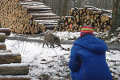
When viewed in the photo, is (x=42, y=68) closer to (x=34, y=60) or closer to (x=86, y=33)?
(x=34, y=60)

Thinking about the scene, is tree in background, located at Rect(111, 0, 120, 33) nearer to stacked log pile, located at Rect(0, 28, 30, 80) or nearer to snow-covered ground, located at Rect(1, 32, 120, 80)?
snow-covered ground, located at Rect(1, 32, 120, 80)

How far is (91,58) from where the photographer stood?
112 inches

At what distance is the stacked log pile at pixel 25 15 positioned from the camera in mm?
13539

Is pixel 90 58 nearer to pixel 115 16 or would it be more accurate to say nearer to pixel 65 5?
pixel 115 16

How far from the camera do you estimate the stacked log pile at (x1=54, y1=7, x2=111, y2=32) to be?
11.5 m

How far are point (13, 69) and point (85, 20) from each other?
9.80 metres

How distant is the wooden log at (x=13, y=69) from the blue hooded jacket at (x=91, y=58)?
3.60ft

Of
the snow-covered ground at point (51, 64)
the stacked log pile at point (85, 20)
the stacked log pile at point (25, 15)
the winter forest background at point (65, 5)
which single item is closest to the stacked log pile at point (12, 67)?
the snow-covered ground at point (51, 64)

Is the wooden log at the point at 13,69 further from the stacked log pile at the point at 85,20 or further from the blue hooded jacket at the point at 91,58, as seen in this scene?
the stacked log pile at the point at 85,20

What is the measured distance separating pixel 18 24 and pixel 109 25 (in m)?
7.39

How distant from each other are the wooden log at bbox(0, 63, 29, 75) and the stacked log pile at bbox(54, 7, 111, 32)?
28.1 ft

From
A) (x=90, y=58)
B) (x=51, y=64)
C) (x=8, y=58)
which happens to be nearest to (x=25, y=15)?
(x=51, y=64)

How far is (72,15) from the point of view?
1412cm

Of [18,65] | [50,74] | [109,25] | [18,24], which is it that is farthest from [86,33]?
[18,24]
